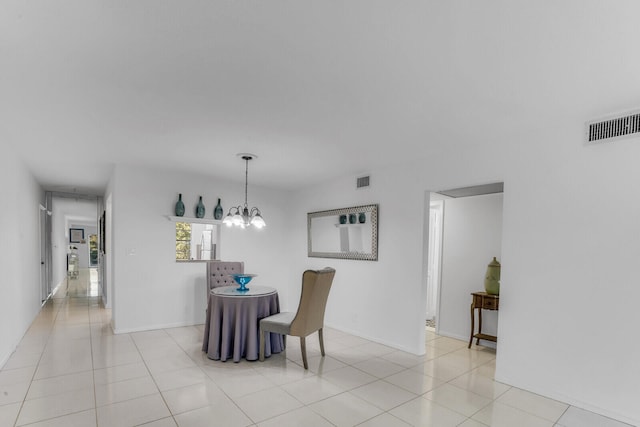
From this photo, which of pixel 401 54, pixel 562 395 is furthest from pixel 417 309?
pixel 401 54

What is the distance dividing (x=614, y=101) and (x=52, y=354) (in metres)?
5.81

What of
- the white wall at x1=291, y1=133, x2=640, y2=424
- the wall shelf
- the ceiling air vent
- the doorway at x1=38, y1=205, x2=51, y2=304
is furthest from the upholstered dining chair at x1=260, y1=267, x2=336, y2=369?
the doorway at x1=38, y1=205, x2=51, y2=304

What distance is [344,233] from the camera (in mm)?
5113

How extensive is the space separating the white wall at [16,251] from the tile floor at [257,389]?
35 cm

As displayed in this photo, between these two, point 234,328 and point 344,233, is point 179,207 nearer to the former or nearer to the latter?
point 234,328

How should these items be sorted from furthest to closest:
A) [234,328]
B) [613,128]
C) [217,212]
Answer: [217,212] → [234,328] → [613,128]

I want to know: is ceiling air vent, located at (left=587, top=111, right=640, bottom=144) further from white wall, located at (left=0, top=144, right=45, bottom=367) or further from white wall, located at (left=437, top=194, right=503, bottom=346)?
white wall, located at (left=0, top=144, right=45, bottom=367)

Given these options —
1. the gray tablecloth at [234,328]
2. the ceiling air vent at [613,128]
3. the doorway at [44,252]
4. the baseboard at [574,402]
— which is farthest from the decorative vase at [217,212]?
the ceiling air vent at [613,128]

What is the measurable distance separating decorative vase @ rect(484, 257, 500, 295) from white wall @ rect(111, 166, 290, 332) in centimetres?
381

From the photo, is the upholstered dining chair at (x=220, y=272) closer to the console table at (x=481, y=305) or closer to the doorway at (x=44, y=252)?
the console table at (x=481, y=305)

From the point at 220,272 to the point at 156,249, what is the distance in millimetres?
1013

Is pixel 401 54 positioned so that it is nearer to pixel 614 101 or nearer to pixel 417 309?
pixel 614 101

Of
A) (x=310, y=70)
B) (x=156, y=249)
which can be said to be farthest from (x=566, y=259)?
(x=156, y=249)

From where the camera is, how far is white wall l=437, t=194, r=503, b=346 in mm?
4418
